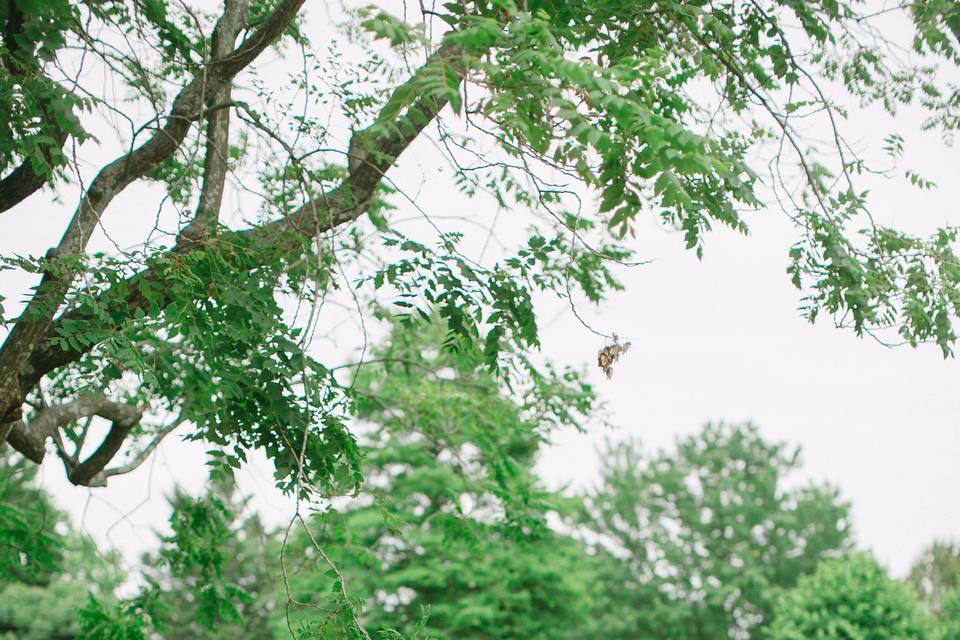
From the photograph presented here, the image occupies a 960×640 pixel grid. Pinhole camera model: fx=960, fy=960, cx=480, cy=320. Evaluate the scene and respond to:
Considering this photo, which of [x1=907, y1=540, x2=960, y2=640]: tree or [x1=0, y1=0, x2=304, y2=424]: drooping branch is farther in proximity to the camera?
[x1=907, y1=540, x2=960, y2=640]: tree

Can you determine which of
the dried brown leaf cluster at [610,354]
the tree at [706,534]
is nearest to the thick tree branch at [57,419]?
the dried brown leaf cluster at [610,354]

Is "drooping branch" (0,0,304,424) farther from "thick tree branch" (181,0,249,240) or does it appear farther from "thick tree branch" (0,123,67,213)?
"thick tree branch" (0,123,67,213)

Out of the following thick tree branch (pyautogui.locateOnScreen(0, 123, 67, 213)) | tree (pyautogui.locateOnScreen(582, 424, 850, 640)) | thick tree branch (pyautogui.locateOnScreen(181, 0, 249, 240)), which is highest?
tree (pyautogui.locateOnScreen(582, 424, 850, 640))

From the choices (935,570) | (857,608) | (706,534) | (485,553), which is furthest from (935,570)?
(485,553)

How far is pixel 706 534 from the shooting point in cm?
3378

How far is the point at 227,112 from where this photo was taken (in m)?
6.66

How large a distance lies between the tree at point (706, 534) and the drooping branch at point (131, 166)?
92.1 feet

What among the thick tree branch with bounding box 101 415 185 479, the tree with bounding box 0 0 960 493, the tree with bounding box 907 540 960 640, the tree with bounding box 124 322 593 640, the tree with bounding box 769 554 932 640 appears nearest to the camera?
the tree with bounding box 0 0 960 493

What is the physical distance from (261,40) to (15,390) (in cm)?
246

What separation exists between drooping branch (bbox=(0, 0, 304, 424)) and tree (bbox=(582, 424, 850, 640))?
1105 inches

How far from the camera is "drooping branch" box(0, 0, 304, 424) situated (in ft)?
17.6

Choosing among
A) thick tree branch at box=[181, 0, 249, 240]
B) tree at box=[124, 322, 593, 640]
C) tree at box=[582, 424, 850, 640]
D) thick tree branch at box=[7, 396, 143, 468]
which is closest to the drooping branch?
thick tree branch at box=[181, 0, 249, 240]

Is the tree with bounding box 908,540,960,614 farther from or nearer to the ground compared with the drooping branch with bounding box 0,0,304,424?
farther from the ground

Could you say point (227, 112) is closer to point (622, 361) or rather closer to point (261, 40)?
point (261, 40)
